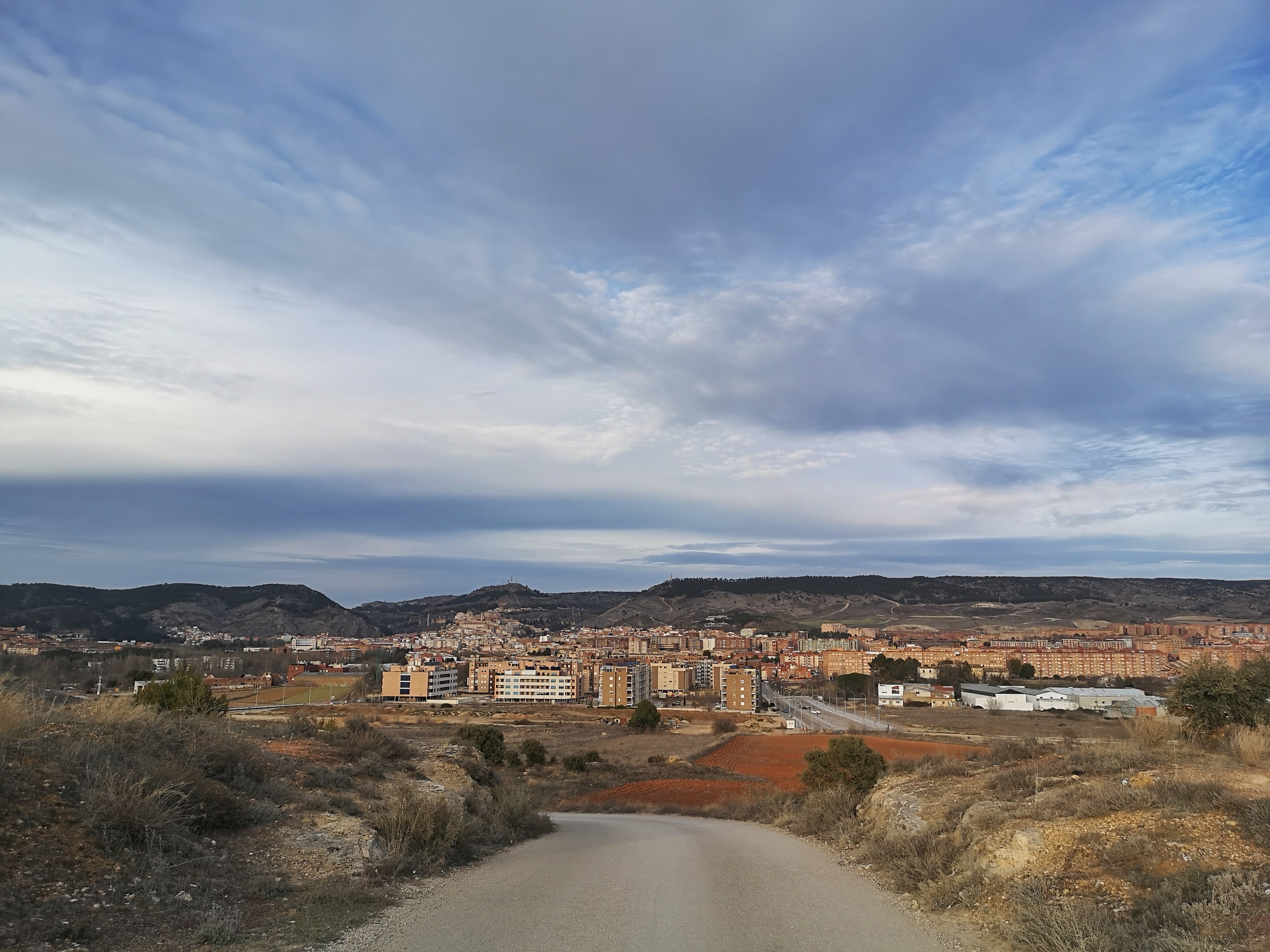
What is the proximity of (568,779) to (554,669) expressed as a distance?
92878mm

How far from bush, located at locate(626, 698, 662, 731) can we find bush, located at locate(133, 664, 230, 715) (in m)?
56.9

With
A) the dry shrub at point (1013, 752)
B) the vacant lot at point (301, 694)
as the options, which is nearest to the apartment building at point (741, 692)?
the vacant lot at point (301, 694)

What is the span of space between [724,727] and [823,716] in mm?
23757

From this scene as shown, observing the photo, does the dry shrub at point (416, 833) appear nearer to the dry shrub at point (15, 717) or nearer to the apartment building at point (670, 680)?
the dry shrub at point (15, 717)

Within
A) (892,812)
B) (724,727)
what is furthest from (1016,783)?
(724,727)

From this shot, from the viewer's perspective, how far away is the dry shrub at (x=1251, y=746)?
11359 millimetres

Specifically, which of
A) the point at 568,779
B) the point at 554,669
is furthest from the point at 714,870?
the point at 554,669

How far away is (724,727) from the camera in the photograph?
70375mm

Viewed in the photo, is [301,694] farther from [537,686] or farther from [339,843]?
[339,843]

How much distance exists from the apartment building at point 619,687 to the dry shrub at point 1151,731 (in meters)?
102

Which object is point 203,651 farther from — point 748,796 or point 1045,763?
point 1045,763

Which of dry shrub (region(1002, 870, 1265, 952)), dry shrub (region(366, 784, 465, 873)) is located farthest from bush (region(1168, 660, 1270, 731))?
dry shrub (region(366, 784, 465, 873))

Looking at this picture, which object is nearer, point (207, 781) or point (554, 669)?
point (207, 781)

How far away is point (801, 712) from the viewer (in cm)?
9194
